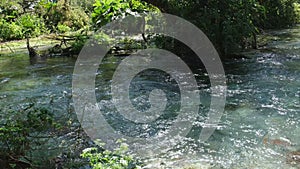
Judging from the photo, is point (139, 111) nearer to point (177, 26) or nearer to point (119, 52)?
point (177, 26)

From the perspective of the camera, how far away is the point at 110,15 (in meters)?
15.4

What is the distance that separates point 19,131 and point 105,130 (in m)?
2.30

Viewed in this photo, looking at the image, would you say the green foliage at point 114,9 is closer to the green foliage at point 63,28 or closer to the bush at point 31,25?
the green foliage at point 63,28

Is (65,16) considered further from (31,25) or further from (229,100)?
(229,100)

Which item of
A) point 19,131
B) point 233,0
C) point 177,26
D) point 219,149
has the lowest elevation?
point 219,149

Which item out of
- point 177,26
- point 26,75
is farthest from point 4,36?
point 177,26

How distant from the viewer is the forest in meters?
4.98

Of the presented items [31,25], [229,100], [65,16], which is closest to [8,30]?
[31,25]

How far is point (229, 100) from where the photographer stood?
26.0 feet

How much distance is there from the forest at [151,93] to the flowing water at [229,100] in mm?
24

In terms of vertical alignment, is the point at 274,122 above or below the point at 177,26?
below

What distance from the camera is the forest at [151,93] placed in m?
4.98

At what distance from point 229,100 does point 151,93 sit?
211 cm

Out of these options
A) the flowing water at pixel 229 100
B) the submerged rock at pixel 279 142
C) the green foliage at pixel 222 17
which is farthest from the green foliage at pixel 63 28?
the submerged rock at pixel 279 142
